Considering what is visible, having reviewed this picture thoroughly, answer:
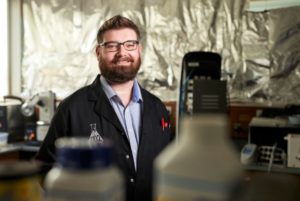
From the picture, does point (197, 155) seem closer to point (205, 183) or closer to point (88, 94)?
point (205, 183)

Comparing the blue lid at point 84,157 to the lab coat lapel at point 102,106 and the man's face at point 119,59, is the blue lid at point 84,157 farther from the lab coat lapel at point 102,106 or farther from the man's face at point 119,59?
the man's face at point 119,59

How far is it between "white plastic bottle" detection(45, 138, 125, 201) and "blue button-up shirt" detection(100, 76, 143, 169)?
133 cm

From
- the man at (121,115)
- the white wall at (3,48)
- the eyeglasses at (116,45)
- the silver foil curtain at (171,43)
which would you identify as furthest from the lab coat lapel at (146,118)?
the white wall at (3,48)

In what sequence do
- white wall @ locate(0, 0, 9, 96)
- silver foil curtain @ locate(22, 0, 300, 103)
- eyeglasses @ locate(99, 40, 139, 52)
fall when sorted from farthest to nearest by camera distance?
white wall @ locate(0, 0, 9, 96) → silver foil curtain @ locate(22, 0, 300, 103) → eyeglasses @ locate(99, 40, 139, 52)

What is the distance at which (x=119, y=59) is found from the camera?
6.37ft

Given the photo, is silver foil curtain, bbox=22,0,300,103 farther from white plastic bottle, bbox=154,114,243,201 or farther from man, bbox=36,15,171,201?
white plastic bottle, bbox=154,114,243,201

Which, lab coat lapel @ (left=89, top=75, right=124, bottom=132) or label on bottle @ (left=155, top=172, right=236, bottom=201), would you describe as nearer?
label on bottle @ (left=155, top=172, right=236, bottom=201)

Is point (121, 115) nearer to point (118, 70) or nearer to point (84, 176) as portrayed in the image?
point (118, 70)

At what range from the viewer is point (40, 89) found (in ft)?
12.4

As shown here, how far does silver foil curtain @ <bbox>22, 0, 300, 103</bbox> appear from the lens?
309cm

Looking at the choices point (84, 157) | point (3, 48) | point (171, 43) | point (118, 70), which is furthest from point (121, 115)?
point (3, 48)

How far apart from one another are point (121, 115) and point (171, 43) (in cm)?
160

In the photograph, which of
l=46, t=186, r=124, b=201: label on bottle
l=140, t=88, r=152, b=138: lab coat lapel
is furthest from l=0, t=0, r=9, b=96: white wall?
l=46, t=186, r=124, b=201: label on bottle

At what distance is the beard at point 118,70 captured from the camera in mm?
1946
